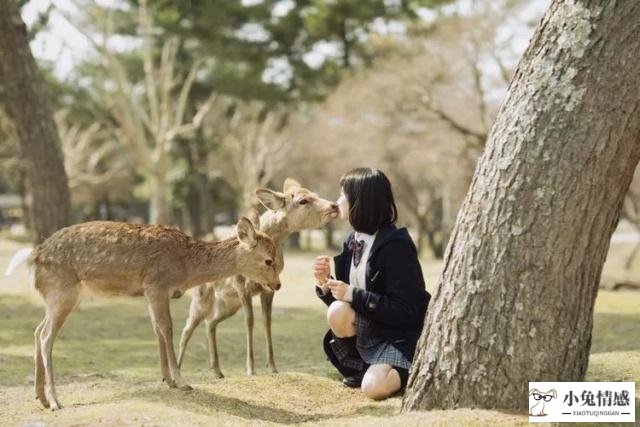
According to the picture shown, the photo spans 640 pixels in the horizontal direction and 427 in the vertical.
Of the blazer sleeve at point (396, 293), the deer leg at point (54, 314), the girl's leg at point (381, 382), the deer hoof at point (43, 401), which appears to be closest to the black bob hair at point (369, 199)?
the blazer sleeve at point (396, 293)

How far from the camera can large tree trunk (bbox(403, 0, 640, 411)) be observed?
420cm

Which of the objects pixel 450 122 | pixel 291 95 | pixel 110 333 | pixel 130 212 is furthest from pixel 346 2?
pixel 130 212

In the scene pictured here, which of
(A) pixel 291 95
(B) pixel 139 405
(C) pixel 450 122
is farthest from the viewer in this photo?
(A) pixel 291 95

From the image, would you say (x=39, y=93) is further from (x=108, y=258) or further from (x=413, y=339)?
(x=413, y=339)

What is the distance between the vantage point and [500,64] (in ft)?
77.9

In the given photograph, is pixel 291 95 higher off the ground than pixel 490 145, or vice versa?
pixel 291 95

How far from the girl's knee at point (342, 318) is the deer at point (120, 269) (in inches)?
20.9

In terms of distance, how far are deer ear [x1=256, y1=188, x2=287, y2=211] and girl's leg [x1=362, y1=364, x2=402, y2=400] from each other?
6.70 feet

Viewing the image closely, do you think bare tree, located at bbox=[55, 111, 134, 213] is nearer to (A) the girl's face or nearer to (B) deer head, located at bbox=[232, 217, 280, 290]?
(B) deer head, located at bbox=[232, 217, 280, 290]

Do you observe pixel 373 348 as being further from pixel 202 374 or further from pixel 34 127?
pixel 34 127

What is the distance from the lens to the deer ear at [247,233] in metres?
5.56

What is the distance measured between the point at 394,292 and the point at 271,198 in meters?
1.93

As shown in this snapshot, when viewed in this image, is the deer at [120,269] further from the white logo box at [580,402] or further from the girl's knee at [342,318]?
the white logo box at [580,402]

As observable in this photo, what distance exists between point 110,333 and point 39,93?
375 centimetres
